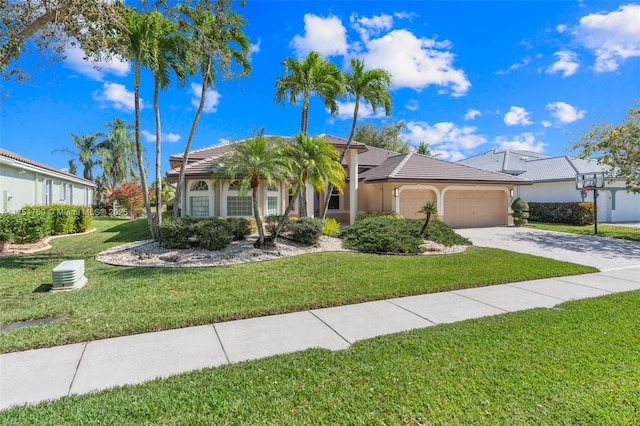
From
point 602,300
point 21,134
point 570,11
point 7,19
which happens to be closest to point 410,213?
point 570,11

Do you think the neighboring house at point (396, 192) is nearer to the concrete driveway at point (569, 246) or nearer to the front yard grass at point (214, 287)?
the concrete driveway at point (569, 246)

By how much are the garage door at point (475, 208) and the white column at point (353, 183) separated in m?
5.84

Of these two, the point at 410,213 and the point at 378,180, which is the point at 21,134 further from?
the point at 410,213

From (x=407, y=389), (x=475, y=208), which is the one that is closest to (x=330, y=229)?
(x=407, y=389)

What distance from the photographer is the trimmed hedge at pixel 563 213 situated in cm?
2239

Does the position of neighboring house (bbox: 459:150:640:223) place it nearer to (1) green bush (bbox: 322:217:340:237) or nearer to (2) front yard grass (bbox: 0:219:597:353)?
(1) green bush (bbox: 322:217:340:237)

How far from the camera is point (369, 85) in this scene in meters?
14.6

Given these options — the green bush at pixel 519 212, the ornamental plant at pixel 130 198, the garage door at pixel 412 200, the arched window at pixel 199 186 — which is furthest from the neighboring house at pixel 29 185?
the green bush at pixel 519 212

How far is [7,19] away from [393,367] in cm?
1073

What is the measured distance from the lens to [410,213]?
63.3 feet

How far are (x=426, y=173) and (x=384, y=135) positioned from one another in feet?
74.3

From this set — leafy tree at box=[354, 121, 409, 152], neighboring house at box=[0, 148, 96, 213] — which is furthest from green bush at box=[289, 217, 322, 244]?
leafy tree at box=[354, 121, 409, 152]

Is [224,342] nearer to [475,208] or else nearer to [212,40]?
[212,40]

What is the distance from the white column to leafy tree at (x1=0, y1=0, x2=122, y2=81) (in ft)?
41.9
